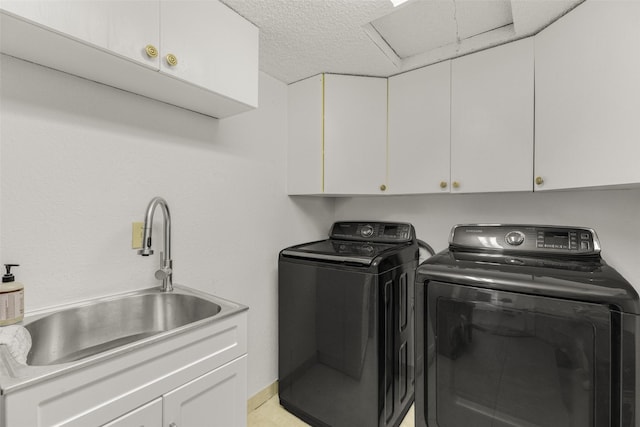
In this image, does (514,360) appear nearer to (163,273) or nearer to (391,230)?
(391,230)

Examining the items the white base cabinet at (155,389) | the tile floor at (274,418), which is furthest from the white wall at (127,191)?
the white base cabinet at (155,389)

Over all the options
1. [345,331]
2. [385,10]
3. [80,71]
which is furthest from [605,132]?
[80,71]

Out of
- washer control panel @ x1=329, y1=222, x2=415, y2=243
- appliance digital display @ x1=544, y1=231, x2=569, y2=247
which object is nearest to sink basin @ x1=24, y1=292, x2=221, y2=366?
washer control panel @ x1=329, y1=222, x2=415, y2=243

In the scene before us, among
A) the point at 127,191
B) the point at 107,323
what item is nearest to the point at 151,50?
the point at 127,191

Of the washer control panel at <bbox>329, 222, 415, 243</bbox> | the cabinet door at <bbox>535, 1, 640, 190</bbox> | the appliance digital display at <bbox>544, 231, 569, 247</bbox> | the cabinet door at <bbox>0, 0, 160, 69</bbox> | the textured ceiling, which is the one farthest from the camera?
the washer control panel at <bbox>329, 222, 415, 243</bbox>

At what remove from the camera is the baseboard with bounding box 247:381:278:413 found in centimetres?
192

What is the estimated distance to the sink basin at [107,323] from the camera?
1088mm

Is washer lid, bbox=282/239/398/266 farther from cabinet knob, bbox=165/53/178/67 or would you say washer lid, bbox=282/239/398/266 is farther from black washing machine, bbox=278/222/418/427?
cabinet knob, bbox=165/53/178/67

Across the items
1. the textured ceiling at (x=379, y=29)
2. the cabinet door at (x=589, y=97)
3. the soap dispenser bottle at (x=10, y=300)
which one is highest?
the textured ceiling at (x=379, y=29)

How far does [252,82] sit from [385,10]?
2.39ft

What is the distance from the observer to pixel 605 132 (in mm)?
1195

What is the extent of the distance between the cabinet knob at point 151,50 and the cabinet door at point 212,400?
1223 millimetres

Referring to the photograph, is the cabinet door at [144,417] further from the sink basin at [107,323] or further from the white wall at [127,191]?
the white wall at [127,191]

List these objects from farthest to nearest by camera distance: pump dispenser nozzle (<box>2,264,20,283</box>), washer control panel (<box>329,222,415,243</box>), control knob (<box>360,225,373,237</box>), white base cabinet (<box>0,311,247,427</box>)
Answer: control knob (<box>360,225,373,237</box>), washer control panel (<box>329,222,415,243</box>), pump dispenser nozzle (<box>2,264,20,283</box>), white base cabinet (<box>0,311,247,427</box>)
